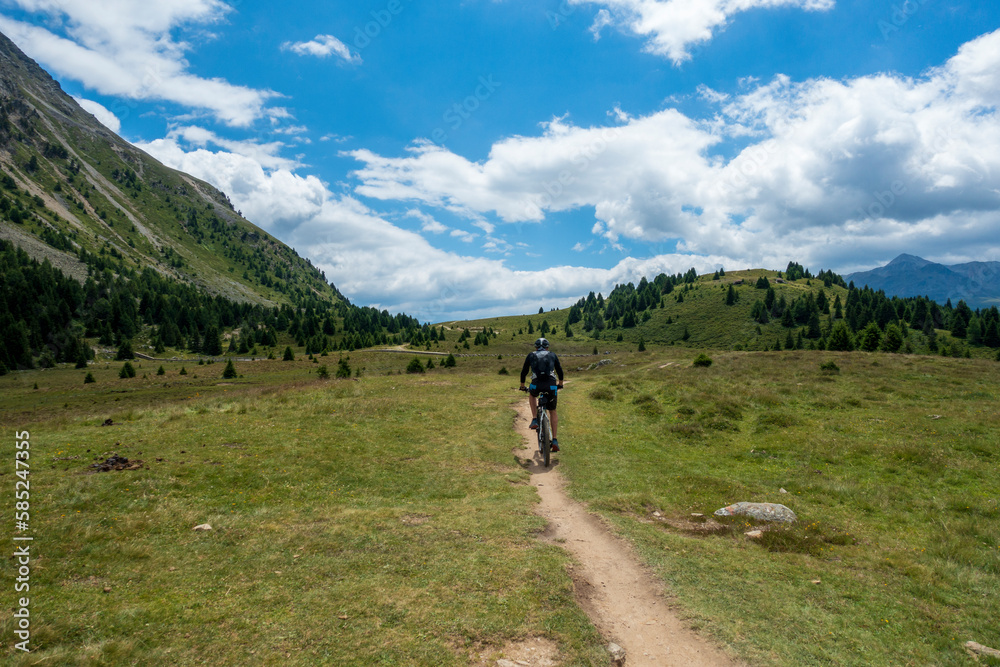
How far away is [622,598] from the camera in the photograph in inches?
307

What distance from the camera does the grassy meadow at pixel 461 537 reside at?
6.16 m

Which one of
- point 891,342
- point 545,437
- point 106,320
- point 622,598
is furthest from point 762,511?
point 106,320

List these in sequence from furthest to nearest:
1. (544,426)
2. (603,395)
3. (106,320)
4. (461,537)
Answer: (106,320), (603,395), (544,426), (461,537)

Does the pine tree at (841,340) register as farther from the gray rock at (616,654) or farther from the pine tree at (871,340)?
the gray rock at (616,654)

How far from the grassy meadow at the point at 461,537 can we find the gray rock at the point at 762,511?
0.46 m

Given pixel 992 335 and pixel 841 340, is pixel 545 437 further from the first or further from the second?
pixel 992 335

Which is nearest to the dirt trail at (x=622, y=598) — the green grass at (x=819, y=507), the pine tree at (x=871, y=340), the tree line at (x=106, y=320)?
the green grass at (x=819, y=507)

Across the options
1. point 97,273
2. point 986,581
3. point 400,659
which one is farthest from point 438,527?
point 97,273

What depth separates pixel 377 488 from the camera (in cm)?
1352

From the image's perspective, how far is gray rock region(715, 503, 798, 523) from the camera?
1175 centimetres

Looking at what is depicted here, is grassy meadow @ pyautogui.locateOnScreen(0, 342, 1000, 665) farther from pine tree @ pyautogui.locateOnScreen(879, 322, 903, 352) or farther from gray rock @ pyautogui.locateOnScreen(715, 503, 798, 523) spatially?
pine tree @ pyautogui.locateOnScreen(879, 322, 903, 352)

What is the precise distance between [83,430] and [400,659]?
66.9 feet

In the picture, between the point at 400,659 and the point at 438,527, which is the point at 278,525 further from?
the point at 400,659

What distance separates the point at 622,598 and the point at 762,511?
21.7 feet
